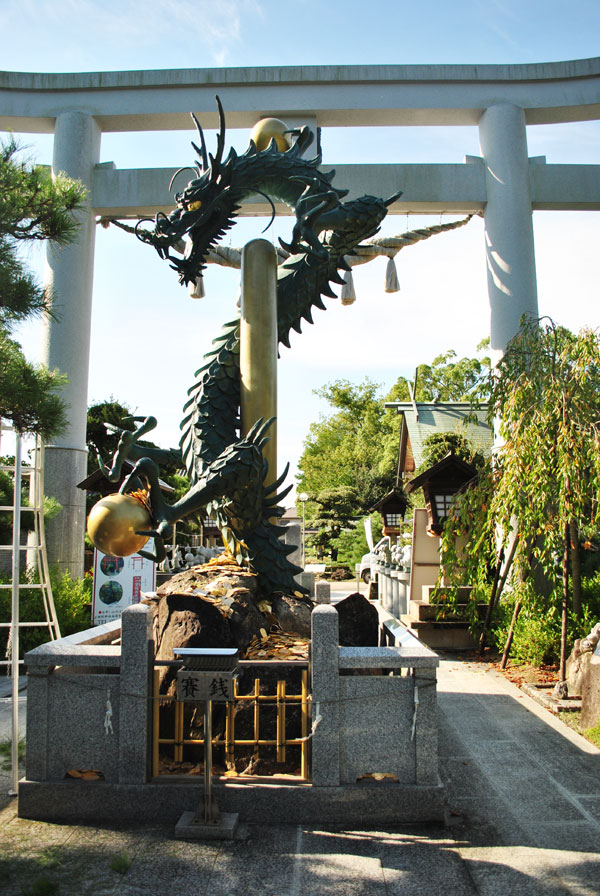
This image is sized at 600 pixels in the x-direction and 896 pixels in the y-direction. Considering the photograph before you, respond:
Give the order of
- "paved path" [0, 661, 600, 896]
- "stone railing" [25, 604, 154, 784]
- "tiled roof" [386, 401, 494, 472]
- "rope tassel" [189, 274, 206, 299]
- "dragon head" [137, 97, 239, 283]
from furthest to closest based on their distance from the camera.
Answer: "tiled roof" [386, 401, 494, 472], "rope tassel" [189, 274, 206, 299], "dragon head" [137, 97, 239, 283], "stone railing" [25, 604, 154, 784], "paved path" [0, 661, 600, 896]

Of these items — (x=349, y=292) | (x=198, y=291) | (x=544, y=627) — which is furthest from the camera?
(x=198, y=291)

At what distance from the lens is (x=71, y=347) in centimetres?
1152

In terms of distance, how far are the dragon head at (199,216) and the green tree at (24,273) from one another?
1.01 meters

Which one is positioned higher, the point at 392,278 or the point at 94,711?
the point at 392,278

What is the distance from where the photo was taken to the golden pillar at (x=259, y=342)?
6141mm

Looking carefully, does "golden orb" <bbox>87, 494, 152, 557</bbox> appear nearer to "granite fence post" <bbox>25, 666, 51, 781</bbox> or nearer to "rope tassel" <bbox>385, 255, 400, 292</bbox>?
"granite fence post" <bbox>25, 666, 51, 781</bbox>

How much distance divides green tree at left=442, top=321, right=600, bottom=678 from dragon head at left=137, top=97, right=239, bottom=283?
3.82 m

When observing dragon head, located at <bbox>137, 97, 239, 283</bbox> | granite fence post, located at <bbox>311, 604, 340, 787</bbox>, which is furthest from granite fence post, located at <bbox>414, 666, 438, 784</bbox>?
dragon head, located at <bbox>137, 97, 239, 283</bbox>

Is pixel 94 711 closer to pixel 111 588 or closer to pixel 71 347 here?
pixel 111 588

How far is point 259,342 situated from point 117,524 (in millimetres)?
2509

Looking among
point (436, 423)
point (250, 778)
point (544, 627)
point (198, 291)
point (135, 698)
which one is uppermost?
point (198, 291)

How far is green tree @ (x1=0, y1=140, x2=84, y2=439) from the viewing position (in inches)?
182

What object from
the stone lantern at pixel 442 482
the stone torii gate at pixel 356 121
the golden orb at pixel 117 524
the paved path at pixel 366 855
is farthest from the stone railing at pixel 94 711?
the stone torii gate at pixel 356 121

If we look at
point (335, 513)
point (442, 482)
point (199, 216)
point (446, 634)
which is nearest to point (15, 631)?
point (199, 216)
